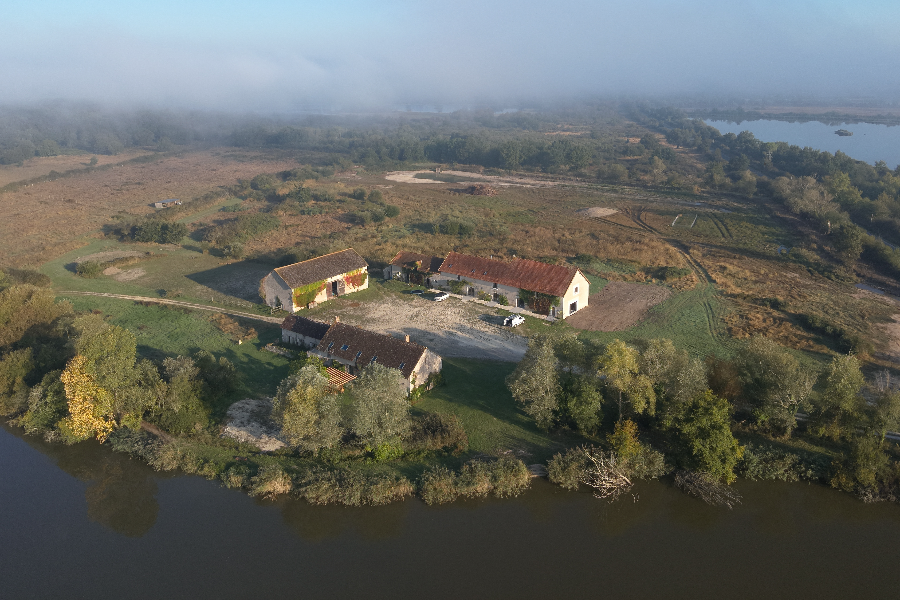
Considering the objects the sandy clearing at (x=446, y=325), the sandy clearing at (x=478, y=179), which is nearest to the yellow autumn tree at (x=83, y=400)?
the sandy clearing at (x=446, y=325)

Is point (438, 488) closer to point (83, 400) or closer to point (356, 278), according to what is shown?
point (83, 400)

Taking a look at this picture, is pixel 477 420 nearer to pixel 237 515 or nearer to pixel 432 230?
pixel 237 515

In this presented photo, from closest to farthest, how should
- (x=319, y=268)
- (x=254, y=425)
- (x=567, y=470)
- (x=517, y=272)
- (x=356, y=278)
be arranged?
1. (x=567, y=470)
2. (x=254, y=425)
3. (x=517, y=272)
4. (x=319, y=268)
5. (x=356, y=278)

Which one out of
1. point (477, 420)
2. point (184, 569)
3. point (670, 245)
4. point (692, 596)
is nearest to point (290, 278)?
point (477, 420)

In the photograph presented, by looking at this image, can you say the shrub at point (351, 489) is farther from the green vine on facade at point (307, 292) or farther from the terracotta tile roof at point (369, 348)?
the green vine on facade at point (307, 292)

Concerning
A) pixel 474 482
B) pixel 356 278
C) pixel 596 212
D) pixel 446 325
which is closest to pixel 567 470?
pixel 474 482

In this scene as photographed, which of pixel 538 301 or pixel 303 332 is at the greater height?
pixel 538 301

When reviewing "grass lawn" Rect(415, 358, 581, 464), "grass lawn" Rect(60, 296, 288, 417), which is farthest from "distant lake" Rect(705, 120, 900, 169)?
"grass lawn" Rect(60, 296, 288, 417)
